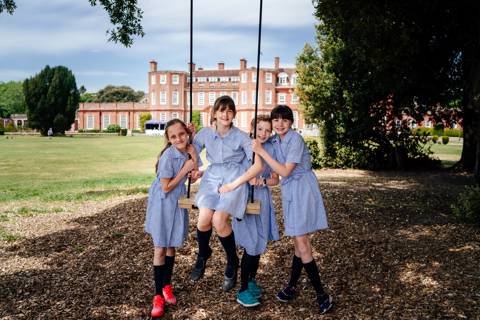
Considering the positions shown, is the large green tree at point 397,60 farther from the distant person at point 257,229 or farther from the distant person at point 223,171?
the distant person at point 223,171

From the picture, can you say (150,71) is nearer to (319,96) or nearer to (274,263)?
(319,96)

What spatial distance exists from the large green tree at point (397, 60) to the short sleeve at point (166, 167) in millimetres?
6834

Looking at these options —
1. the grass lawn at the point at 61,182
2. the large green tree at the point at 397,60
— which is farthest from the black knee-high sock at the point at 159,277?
the large green tree at the point at 397,60

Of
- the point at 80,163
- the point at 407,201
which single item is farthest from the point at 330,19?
the point at 80,163

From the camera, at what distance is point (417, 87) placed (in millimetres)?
14203

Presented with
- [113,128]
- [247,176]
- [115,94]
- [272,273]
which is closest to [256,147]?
[247,176]

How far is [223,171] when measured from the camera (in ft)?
12.3

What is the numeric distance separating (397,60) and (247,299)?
9140 millimetres

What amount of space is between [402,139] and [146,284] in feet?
46.6

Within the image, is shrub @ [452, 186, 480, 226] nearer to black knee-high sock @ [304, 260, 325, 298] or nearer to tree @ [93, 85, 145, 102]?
black knee-high sock @ [304, 260, 325, 298]

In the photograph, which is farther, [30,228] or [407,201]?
[407,201]

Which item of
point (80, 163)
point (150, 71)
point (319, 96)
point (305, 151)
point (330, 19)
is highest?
point (150, 71)

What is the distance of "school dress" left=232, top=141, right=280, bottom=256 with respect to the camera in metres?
3.77

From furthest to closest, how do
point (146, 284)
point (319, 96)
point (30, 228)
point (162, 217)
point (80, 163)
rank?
point (80, 163), point (319, 96), point (30, 228), point (146, 284), point (162, 217)
